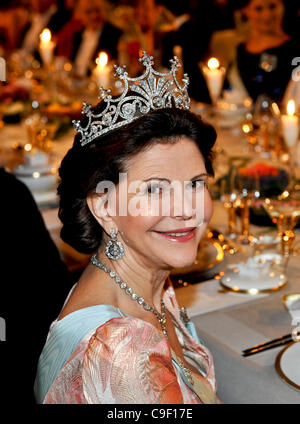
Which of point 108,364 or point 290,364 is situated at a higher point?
point 108,364

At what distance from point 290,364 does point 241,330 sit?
0.85 feet

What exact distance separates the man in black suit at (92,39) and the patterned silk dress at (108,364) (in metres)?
6.19

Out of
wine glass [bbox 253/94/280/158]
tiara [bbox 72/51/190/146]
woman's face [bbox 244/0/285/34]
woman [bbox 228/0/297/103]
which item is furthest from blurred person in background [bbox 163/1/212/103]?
tiara [bbox 72/51/190/146]

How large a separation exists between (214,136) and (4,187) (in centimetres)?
108

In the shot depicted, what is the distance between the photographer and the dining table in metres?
1.44

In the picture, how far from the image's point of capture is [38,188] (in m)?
3.02

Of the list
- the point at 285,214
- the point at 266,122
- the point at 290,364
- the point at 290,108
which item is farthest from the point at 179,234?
the point at 266,122

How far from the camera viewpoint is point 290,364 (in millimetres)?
1476

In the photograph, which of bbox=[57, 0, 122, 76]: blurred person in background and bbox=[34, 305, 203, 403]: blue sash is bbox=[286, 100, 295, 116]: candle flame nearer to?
bbox=[34, 305, 203, 403]: blue sash

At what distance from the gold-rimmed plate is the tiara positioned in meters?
0.78

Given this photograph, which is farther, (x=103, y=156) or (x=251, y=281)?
(x=251, y=281)

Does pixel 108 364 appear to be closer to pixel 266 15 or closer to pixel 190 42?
pixel 266 15
